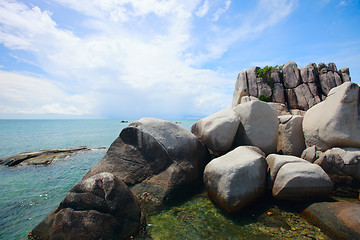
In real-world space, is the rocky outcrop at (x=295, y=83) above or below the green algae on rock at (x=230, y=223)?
above

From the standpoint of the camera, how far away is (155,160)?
684cm

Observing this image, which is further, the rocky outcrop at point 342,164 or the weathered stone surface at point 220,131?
the weathered stone surface at point 220,131

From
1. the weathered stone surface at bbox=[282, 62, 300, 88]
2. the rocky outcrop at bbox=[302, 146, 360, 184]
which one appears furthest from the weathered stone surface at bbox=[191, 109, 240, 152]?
the weathered stone surface at bbox=[282, 62, 300, 88]

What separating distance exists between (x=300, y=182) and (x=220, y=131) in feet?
10.6

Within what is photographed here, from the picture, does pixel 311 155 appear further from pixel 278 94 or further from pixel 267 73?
pixel 267 73

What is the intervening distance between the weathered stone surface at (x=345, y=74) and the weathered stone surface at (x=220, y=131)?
56.4 feet

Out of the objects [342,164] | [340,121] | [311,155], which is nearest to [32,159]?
[311,155]

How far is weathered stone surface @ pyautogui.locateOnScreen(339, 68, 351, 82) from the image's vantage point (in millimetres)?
18109

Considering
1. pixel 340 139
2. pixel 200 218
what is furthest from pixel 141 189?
pixel 340 139

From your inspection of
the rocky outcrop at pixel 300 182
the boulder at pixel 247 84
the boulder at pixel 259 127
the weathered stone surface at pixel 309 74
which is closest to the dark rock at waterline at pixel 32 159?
the boulder at pixel 259 127

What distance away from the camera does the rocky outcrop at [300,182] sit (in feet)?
16.9

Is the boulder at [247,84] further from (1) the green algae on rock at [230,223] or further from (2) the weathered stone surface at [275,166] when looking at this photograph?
(1) the green algae on rock at [230,223]

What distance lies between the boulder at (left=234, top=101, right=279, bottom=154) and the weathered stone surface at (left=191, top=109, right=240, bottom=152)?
1.52 ft

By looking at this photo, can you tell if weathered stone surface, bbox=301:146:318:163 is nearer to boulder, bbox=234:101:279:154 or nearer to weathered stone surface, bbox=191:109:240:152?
boulder, bbox=234:101:279:154
